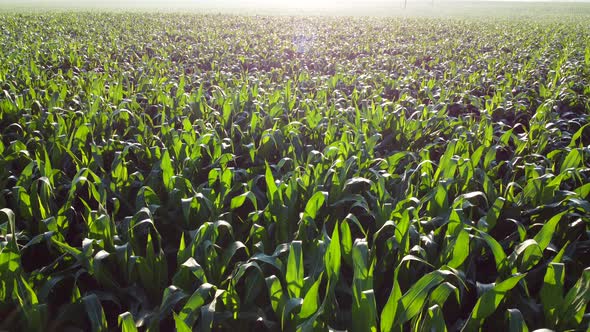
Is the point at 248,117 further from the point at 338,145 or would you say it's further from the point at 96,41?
the point at 96,41

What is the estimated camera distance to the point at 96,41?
13.0 meters

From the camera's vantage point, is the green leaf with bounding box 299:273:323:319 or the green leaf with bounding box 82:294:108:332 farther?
the green leaf with bounding box 82:294:108:332

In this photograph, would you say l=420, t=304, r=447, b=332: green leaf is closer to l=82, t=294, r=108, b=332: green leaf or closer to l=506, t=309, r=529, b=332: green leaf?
l=506, t=309, r=529, b=332: green leaf

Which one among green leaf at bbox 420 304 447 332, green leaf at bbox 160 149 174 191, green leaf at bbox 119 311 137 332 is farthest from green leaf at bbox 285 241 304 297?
green leaf at bbox 160 149 174 191

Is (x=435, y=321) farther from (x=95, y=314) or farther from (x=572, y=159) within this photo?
(x=572, y=159)

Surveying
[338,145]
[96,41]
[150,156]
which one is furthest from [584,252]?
[96,41]

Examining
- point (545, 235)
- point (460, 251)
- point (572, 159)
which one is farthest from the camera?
point (572, 159)

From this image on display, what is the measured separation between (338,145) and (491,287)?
2.11 meters

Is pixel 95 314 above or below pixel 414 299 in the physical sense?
below

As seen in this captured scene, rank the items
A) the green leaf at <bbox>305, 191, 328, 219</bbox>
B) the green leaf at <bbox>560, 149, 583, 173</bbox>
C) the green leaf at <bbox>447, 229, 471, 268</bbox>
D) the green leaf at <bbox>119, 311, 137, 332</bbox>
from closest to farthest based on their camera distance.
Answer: the green leaf at <bbox>119, 311, 137, 332</bbox>
the green leaf at <bbox>447, 229, 471, 268</bbox>
the green leaf at <bbox>305, 191, 328, 219</bbox>
the green leaf at <bbox>560, 149, 583, 173</bbox>

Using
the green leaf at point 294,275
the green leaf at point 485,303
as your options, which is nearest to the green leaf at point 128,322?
the green leaf at point 294,275

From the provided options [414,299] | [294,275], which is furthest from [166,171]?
[414,299]

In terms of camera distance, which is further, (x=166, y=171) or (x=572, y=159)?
(x=572, y=159)

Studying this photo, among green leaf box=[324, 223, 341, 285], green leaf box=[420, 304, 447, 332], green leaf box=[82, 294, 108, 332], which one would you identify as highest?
green leaf box=[324, 223, 341, 285]
